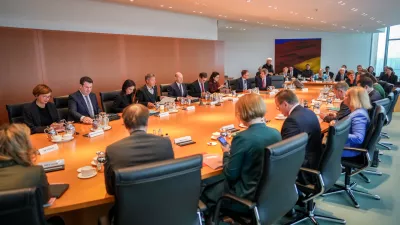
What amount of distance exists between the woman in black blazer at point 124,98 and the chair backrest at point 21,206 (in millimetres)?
3318

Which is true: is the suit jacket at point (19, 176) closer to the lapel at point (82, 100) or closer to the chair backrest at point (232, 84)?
the lapel at point (82, 100)

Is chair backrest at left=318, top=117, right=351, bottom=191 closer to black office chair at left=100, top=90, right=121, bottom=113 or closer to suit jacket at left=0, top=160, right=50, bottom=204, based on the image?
suit jacket at left=0, top=160, right=50, bottom=204

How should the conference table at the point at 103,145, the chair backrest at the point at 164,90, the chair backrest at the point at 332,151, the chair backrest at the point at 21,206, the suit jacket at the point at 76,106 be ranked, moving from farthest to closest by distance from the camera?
the chair backrest at the point at 164,90 < the suit jacket at the point at 76,106 < the chair backrest at the point at 332,151 < the conference table at the point at 103,145 < the chair backrest at the point at 21,206

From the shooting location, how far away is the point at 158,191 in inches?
56.3

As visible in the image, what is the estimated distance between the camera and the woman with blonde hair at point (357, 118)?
2963mm

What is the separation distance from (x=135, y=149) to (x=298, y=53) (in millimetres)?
14784

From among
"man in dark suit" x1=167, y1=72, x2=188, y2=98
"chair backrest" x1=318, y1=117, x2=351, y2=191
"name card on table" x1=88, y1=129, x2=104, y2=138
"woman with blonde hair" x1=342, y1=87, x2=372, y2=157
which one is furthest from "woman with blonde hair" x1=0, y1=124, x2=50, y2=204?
"man in dark suit" x1=167, y1=72, x2=188, y2=98

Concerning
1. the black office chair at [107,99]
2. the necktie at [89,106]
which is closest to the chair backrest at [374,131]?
the necktie at [89,106]

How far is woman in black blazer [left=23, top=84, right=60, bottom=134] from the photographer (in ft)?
11.7

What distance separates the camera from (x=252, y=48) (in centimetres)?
1491

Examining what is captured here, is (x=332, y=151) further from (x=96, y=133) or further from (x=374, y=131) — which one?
(x=96, y=133)

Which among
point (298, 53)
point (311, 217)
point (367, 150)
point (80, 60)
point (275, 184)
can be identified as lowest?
point (311, 217)

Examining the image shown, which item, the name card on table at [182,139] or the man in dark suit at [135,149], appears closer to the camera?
the man in dark suit at [135,149]

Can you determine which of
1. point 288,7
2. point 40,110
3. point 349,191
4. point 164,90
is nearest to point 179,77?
point 164,90
